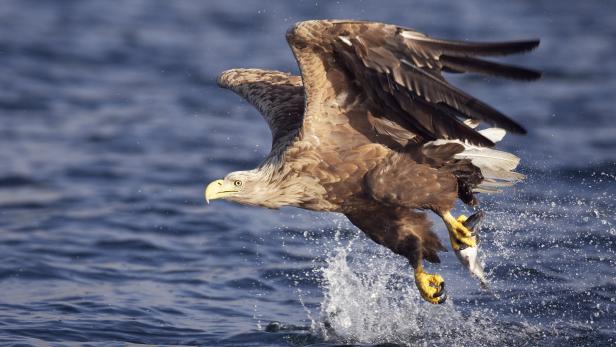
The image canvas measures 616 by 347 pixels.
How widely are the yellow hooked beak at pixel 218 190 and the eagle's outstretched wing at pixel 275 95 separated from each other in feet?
1.53

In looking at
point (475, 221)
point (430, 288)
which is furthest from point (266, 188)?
point (475, 221)

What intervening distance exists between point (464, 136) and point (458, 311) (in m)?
1.81

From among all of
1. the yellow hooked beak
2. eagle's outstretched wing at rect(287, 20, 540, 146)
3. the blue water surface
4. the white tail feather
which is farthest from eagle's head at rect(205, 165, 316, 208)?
the blue water surface

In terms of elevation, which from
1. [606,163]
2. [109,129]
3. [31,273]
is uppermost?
[109,129]

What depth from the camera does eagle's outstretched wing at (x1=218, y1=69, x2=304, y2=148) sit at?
7395 mm

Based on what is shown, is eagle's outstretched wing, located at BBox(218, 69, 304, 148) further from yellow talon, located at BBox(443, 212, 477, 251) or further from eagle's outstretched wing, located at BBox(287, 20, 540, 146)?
yellow talon, located at BBox(443, 212, 477, 251)

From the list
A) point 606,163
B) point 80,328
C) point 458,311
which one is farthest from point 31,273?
point 606,163

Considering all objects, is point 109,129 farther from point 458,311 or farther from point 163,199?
point 458,311

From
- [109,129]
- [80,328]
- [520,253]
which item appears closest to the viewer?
[80,328]

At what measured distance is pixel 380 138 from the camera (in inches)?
274

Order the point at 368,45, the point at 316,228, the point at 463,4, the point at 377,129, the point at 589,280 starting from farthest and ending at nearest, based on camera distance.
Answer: the point at 463,4 < the point at 316,228 < the point at 589,280 < the point at 377,129 < the point at 368,45

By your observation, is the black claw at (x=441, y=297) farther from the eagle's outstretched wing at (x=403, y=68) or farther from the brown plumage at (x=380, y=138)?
the eagle's outstretched wing at (x=403, y=68)

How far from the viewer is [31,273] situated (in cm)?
895

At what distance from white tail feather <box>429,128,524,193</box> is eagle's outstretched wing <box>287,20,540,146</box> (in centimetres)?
35
